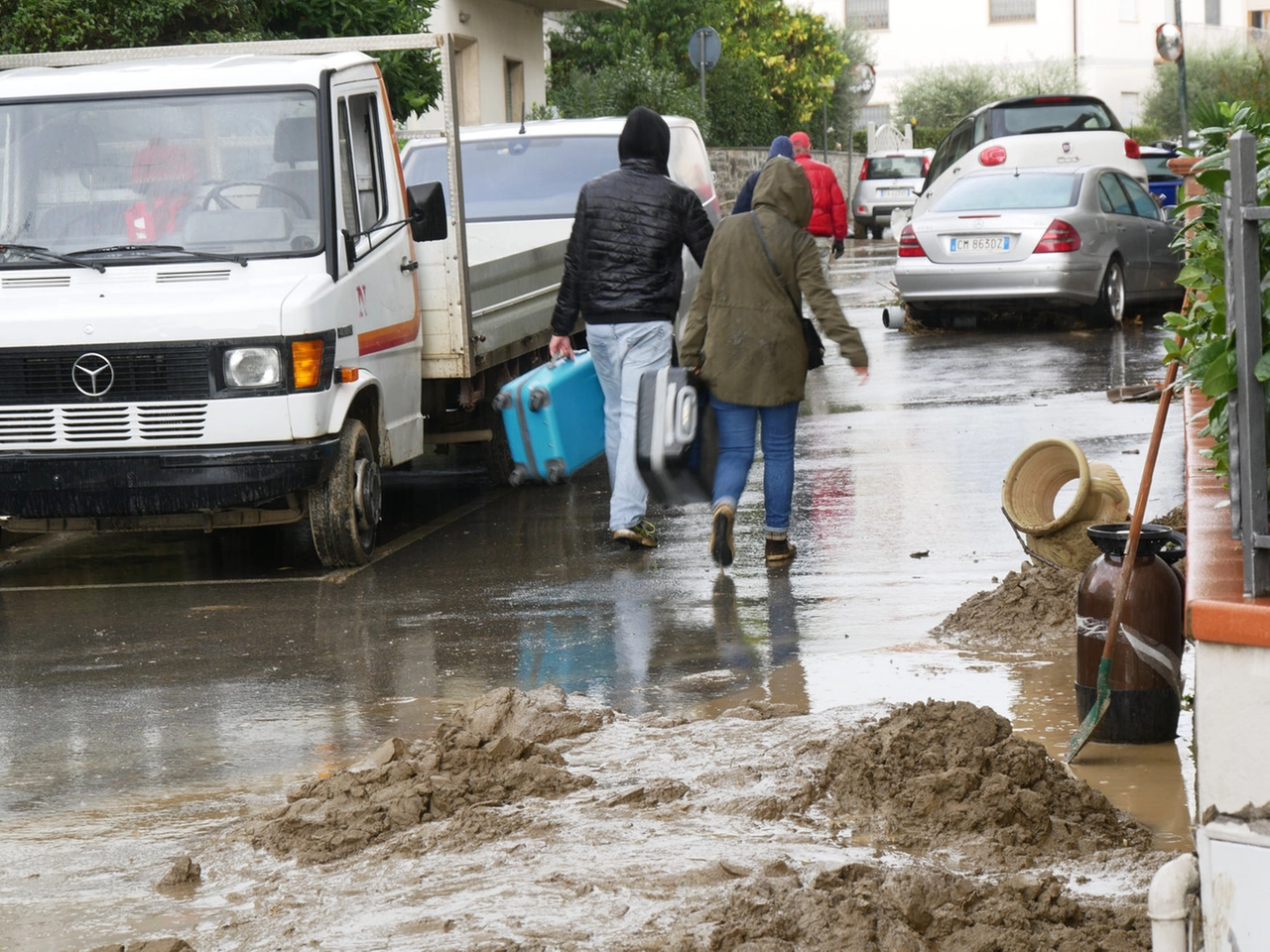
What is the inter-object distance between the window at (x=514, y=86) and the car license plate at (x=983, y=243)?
1275 centimetres

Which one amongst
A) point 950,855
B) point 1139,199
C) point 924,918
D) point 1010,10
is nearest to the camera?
point 924,918

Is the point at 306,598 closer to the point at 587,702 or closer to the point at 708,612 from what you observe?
the point at 708,612

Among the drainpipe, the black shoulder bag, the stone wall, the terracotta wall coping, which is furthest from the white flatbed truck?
the stone wall

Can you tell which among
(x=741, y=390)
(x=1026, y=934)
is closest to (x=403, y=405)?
(x=741, y=390)

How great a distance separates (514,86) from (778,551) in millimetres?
21784

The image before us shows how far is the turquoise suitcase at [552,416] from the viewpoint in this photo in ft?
31.1

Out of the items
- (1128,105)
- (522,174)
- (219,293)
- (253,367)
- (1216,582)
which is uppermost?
(1128,105)

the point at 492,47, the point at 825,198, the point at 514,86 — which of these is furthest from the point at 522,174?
the point at 514,86

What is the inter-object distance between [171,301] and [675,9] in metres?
31.6

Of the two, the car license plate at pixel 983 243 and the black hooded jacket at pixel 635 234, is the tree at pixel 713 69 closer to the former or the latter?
the car license plate at pixel 983 243

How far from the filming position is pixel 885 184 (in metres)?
42.5

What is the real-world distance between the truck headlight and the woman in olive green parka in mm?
1940

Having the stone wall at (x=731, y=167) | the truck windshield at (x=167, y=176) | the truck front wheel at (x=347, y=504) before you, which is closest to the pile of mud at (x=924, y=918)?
the truck front wheel at (x=347, y=504)

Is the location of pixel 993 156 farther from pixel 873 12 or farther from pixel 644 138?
pixel 873 12
